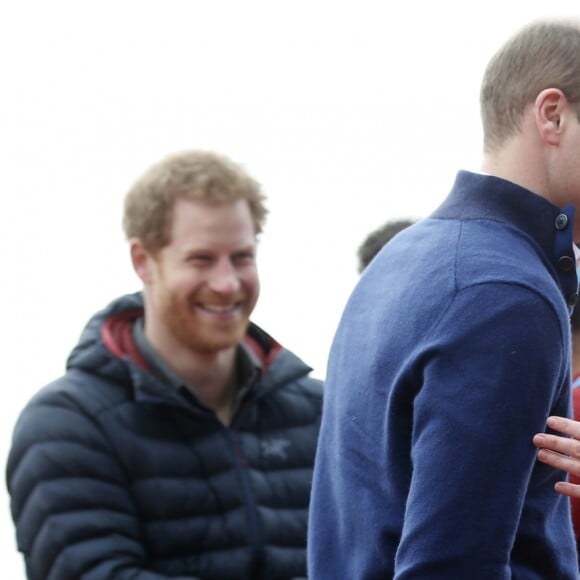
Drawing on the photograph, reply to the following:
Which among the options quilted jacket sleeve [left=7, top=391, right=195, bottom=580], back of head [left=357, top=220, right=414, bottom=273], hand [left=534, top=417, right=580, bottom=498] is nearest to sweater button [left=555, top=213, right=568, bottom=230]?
hand [left=534, top=417, right=580, bottom=498]

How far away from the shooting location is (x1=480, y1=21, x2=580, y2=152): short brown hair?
1.83 m

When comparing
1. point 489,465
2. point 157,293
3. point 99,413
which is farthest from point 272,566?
point 489,465

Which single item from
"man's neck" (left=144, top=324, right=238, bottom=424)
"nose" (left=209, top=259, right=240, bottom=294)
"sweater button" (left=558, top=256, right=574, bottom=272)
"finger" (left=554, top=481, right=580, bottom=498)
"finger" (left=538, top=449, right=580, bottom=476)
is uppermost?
"sweater button" (left=558, top=256, right=574, bottom=272)

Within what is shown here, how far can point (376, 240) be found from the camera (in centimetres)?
401

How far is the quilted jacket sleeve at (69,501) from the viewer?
2.75 metres

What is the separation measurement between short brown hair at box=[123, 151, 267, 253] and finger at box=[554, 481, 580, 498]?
1.63m

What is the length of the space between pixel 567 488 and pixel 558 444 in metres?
0.10

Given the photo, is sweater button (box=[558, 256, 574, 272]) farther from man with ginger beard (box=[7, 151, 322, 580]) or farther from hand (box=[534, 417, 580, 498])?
man with ginger beard (box=[7, 151, 322, 580])

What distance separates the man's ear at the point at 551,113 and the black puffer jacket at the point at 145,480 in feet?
4.69

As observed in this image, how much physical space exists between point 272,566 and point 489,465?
1419mm

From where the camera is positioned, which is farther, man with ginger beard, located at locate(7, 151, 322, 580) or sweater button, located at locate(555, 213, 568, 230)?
man with ginger beard, located at locate(7, 151, 322, 580)

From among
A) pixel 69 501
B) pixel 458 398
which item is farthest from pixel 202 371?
pixel 458 398

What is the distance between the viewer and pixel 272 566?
115 inches

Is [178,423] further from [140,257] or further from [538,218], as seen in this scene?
[538,218]
